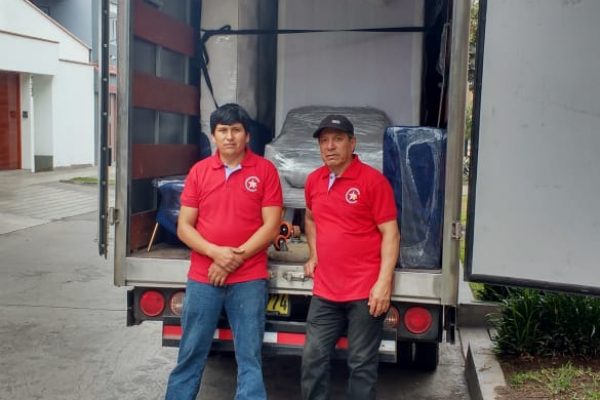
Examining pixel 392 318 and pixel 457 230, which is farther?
pixel 392 318

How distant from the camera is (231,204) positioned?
392cm

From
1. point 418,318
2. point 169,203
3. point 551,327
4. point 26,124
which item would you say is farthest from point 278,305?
point 26,124

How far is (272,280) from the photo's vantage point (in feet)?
13.3

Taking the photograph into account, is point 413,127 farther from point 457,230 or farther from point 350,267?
point 350,267

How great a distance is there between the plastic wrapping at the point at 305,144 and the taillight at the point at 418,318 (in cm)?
130

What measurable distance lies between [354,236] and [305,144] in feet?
5.94

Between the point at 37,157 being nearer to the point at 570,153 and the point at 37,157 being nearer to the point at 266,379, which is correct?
the point at 266,379

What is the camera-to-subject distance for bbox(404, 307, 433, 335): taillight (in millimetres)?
4012

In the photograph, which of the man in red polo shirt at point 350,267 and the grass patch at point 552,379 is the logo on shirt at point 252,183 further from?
the grass patch at point 552,379

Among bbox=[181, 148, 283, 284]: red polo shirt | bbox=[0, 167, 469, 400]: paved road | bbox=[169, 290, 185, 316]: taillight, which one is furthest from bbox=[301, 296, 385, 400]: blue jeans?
bbox=[0, 167, 469, 400]: paved road

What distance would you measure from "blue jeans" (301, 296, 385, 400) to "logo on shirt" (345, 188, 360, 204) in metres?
0.51

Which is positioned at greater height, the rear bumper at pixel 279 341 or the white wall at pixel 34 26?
the white wall at pixel 34 26

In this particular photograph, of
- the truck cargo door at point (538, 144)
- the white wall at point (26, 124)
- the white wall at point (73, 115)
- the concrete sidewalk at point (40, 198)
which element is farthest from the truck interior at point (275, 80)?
the white wall at point (73, 115)

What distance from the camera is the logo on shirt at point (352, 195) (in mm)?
3822
